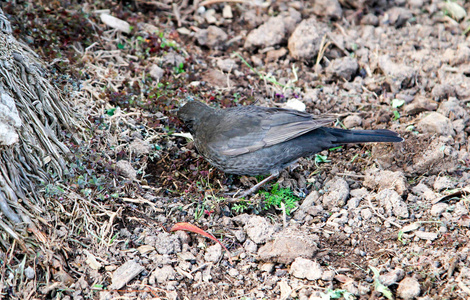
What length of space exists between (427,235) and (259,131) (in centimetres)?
197

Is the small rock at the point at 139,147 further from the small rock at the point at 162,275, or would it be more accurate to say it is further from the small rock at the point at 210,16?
the small rock at the point at 210,16

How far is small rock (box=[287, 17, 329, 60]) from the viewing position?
253 inches

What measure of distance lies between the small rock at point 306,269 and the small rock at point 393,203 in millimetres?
1075

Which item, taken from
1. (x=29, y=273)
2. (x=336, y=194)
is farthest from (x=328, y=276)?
(x=29, y=273)

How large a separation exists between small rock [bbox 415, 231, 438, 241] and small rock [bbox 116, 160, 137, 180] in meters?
2.74

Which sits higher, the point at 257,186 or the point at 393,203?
the point at 393,203

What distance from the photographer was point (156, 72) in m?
5.97

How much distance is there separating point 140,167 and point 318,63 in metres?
2.94

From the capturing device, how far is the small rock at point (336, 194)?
4.75m

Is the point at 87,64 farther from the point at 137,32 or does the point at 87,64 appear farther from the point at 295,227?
the point at 295,227

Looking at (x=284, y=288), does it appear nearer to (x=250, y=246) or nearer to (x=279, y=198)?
(x=250, y=246)

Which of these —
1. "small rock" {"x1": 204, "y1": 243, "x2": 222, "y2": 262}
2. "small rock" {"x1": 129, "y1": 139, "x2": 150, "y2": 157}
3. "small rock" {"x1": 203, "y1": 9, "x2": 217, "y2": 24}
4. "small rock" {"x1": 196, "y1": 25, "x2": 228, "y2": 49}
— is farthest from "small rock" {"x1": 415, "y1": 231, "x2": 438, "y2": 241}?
"small rock" {"x1": 203, "y1": 9, "x2": 217, "y2": 24}

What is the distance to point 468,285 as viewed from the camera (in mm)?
3580

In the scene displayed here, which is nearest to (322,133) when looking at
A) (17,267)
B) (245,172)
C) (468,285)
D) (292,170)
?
(292,170)
